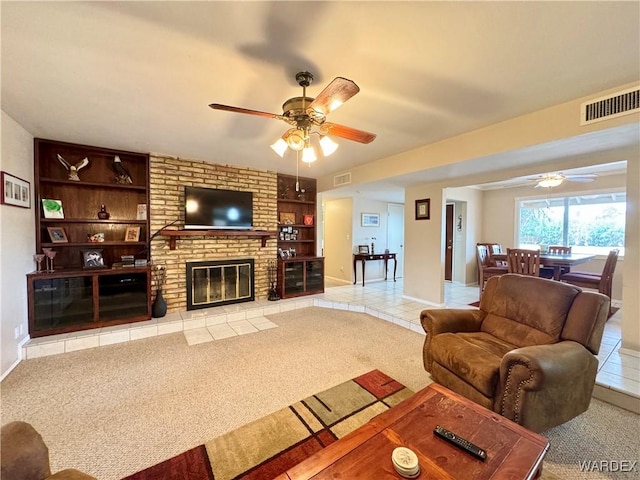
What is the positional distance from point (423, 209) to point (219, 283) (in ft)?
12.1

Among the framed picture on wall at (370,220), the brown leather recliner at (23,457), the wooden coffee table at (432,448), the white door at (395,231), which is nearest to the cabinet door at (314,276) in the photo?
the framed picture on wall at (370,220)

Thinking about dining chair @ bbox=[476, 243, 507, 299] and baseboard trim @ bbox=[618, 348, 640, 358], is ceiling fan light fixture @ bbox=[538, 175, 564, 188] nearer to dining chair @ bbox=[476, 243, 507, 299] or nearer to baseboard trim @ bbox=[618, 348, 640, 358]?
dining chair @ bbox=[476, 243, 507, 299]

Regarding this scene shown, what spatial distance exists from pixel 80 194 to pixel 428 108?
14.5 ft

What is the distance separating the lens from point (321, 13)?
1369 mm

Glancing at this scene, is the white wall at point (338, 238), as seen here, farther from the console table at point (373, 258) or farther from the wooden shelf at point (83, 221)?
the wooden shelf at point (83, 221)

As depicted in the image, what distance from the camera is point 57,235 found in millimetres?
3447

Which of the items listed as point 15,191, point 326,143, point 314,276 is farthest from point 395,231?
point 15,191

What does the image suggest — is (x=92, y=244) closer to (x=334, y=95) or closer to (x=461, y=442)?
(x=334, y=95)

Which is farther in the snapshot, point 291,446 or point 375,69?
point 375,69

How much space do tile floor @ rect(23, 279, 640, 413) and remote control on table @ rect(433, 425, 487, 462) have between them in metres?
1.96

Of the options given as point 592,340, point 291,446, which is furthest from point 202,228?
point 592,340

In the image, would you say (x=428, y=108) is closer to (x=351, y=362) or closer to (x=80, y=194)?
(x=351, y=362)

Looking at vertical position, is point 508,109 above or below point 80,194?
above

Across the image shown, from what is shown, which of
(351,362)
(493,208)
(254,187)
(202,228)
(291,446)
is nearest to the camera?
(291,446)
